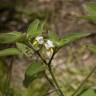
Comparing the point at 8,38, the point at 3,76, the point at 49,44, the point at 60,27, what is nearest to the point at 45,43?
the point at 49,44

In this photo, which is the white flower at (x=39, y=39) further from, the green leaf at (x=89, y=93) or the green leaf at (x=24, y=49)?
the green leaf at (x=89, y=93)

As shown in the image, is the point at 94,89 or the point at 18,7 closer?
the point at 94,89

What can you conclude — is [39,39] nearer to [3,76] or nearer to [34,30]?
[34,30]

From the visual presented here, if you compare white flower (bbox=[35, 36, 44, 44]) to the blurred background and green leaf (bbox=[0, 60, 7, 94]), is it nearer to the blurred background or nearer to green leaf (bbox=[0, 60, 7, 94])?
green leaf (bbox=[0, 60, 7, 94])

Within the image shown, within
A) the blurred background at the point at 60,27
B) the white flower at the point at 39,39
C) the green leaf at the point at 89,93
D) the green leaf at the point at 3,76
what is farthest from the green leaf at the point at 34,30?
Answer: the blurred background at the point at 60,27

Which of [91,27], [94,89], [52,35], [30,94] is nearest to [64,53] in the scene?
[91,27]

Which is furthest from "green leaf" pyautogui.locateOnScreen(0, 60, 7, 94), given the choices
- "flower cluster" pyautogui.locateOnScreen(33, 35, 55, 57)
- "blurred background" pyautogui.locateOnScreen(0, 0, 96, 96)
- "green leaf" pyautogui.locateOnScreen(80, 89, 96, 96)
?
"flower cluster" pyautogui.locateOnScreen(33, 35, 55, 57)

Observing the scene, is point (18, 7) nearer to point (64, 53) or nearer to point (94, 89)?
point (64, 53)
